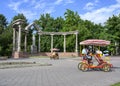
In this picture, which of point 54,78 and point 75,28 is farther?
point 75,28

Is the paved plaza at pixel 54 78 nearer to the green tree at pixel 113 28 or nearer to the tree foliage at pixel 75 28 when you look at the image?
the tree foliage at pixel 75 28

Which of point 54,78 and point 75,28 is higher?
point 75,28

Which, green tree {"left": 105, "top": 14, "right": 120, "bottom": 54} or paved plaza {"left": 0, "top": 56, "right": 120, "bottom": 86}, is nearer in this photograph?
paved plaza {"left": 0, "top": 56, "right": 120, "bottom": 86}

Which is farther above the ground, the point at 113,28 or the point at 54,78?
the point at 113,28

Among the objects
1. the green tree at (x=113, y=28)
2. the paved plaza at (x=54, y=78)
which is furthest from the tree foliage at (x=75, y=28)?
the paved plaza at (x=54, y=78)

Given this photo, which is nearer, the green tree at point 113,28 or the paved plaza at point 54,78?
the paved plaza at point 54,78

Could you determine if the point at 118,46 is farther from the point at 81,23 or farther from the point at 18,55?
the point at 18,55

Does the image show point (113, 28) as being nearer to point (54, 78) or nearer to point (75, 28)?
point (75, 28)

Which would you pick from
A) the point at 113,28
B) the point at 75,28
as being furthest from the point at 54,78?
the point at 113,28

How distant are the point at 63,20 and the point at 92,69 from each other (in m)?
56.2

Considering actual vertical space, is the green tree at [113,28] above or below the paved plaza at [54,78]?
above

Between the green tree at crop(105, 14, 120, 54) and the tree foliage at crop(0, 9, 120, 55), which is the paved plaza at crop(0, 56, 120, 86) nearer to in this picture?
the tree foliage at crop(0, 9, 120, 55)

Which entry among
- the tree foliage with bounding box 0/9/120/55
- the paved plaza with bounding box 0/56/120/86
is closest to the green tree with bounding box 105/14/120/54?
the tree foliage with bounding box 0/9/120/55

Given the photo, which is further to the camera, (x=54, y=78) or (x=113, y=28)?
(x=113, y=28)
